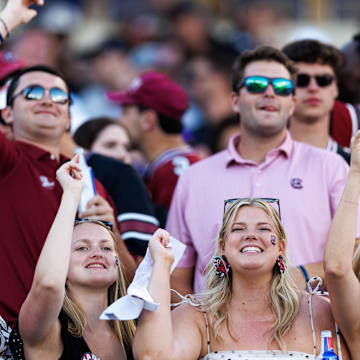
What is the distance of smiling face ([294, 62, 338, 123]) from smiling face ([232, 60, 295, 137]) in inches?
21.0

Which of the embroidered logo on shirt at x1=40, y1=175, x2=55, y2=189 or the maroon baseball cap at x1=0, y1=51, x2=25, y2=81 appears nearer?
the embroidered logo on shirt at x1=40, y1=175, x2=55, y2=189

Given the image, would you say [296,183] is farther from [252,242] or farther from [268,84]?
[252,242]

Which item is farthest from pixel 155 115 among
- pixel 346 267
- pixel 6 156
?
pixel 346 267

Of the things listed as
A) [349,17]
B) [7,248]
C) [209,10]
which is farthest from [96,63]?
[7,248]

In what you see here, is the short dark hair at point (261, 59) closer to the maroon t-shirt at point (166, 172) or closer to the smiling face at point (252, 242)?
the maroon t-shirt at point (166, 172)

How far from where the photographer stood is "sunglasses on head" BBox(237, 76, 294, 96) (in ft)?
21.5

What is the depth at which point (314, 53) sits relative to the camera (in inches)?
287

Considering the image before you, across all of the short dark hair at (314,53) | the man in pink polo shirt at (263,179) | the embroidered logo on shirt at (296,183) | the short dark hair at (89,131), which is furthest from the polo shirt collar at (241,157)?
the short dark hair at (89,131)

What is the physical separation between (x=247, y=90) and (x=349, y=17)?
8.79 metres

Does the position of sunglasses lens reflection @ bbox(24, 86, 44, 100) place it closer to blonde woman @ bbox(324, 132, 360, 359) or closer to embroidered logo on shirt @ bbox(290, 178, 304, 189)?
embroidered logo on shirt @ bbox(290, 178, 304, 189)

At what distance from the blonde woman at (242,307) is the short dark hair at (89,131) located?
2.61 m

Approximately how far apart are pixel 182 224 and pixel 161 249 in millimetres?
1218

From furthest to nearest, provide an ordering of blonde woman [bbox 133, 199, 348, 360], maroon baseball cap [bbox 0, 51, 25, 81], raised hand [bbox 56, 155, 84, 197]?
maroon baseball cap [bbox 0, 51, 25, 81] < raised hand [bbox 56, 155, 84, 197] < blonde woman [bbox 133, 199, 348, 360]

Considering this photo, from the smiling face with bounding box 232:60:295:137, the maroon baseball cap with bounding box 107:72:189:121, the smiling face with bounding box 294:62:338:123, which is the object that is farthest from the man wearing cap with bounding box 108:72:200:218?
the smiling face with bounding box 232:60:295:137
